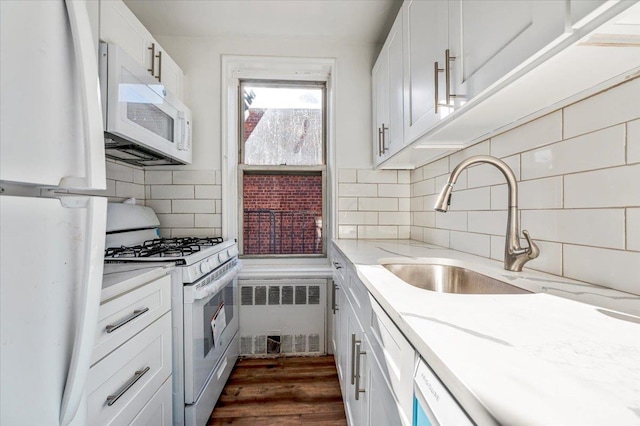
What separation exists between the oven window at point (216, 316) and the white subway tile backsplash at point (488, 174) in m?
1.52

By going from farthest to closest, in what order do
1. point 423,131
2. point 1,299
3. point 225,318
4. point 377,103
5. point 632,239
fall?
point 377,103 → point 225,318 → point 423,131 → point 632,239 → point 1,299

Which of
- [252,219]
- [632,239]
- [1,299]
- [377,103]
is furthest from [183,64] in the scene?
[632,239]

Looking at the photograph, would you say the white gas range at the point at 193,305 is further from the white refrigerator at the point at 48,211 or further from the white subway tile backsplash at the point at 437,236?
the white subway tile backsplash at the point at 437,236

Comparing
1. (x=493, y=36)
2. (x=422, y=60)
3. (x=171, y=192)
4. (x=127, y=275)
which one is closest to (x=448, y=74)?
(x=493, y=36)

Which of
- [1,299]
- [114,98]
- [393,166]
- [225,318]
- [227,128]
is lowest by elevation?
[225,318]

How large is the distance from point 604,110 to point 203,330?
5.88ft

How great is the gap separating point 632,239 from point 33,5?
4.58ft

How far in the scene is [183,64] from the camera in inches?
88.2

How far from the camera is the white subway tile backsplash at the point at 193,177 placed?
7.40 feet

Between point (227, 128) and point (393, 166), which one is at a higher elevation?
point (227, 128)

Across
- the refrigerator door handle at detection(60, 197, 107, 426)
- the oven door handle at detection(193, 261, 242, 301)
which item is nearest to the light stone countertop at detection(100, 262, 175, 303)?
the oven door handle at detection(193, 261, 242, 301)

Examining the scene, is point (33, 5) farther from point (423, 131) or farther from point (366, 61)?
point (366, 61)

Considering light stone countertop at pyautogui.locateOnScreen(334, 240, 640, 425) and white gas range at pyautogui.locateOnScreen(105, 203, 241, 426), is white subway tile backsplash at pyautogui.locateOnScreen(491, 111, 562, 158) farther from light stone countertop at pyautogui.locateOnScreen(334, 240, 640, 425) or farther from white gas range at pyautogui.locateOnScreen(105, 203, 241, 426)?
white gas range at pyautogui.locateOnScreen(105, 203, 241, 426)

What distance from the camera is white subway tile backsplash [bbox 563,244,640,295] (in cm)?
73
